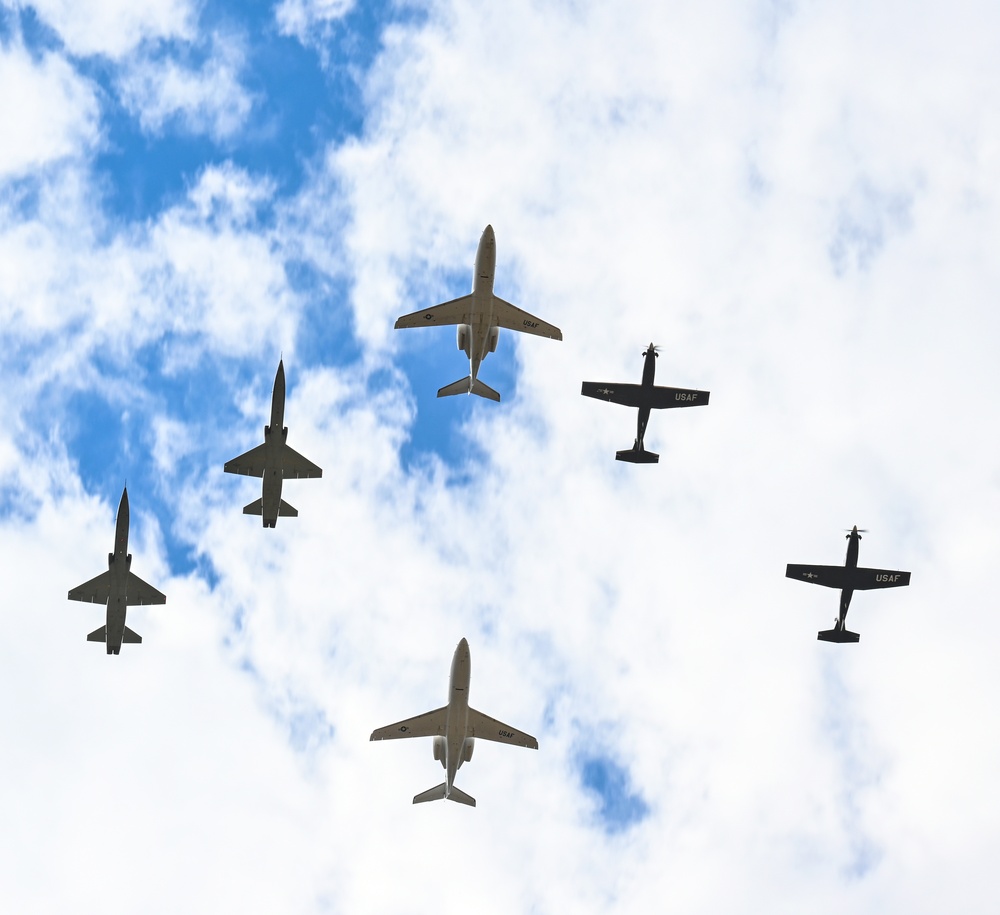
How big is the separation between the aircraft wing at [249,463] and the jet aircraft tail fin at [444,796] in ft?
89.0

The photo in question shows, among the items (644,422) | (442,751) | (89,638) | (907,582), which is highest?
(644,422)

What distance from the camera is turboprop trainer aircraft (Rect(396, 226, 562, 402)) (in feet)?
334

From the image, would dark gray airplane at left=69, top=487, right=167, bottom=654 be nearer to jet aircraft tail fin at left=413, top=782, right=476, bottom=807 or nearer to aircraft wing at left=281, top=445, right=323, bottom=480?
aircraft wing at left=281, top=445, right=323, bottom=480

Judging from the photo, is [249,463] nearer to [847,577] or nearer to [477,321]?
[477,321]

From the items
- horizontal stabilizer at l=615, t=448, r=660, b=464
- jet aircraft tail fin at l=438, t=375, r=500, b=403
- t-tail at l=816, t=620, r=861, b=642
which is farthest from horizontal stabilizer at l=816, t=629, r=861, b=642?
jet aircraft tail fin at l=438, t=375, r=500, b=403

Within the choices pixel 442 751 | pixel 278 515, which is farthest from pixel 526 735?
pixel 278 515

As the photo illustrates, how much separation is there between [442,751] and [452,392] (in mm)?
27892

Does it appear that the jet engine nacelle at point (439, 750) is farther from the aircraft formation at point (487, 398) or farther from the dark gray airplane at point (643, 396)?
the dark gray airplane at point (643, 396)

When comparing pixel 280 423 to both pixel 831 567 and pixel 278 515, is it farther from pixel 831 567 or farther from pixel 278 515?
pixel 831 567

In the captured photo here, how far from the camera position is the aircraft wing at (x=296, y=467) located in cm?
10312

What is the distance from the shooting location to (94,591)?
101125 mm

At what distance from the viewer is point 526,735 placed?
10462 centimetres

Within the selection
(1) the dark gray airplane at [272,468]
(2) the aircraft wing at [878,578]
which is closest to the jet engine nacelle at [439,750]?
(1) the dark gray airplane at [272,468]

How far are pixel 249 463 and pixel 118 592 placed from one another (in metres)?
13.7
